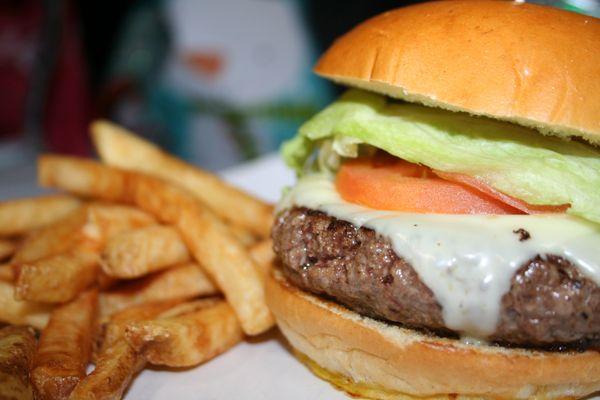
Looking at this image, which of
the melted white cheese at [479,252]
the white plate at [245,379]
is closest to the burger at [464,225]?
the melted white cheese at [479,252]

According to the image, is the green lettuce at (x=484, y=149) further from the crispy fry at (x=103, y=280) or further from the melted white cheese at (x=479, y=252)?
the crispy fry at (x=103, y=280)

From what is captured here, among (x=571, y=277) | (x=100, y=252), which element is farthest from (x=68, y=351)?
(x=571, y=277)

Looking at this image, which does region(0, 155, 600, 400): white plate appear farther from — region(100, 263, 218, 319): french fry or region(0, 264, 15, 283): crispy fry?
region(0, 264, 15, 283): crispy fry

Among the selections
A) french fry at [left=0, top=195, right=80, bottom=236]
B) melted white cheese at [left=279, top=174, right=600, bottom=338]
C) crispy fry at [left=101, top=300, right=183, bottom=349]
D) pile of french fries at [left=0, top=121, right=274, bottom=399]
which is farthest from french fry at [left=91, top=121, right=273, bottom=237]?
melted white cheese at [left=279, top=174, right=600, bottom=338]

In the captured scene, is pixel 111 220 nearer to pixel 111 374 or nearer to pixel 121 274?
pixel 121 274

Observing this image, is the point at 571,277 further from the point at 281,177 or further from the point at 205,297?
the point at 281,177

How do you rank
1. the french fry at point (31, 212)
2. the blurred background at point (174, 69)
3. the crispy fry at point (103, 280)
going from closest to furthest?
the crispy fry at point (103, 280) → the french fry at point (31, 212) → the blurred background at point (174, 69)
